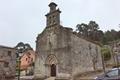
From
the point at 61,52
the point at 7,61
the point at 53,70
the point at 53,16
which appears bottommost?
the point at 53,70

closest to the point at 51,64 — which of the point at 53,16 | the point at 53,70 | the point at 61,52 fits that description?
the point at 53,70

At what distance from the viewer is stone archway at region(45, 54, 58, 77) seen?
25.2 m

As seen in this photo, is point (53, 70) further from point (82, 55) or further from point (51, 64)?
point (82, 55)

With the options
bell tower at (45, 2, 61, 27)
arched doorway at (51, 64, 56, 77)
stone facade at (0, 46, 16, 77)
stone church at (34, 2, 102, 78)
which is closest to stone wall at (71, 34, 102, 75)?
Result: stone church at (34, 2, 102, 78)

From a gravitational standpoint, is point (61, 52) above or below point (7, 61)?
above

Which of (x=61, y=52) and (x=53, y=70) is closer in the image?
(x=61, y=52)

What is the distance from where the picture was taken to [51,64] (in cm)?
2589

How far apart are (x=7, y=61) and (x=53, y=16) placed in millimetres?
17677

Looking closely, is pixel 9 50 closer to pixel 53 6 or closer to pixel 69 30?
pixel 53 6

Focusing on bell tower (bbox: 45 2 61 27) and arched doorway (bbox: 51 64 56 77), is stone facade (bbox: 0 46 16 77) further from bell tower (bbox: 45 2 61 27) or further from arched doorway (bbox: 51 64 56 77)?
bell tower (bbox: 45 2 61 27)

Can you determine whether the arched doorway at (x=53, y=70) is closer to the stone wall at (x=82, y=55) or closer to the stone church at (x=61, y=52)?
the stone church at (x=61, y=52)

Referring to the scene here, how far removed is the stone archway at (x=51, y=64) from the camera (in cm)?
2525

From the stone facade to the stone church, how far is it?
11.5 m

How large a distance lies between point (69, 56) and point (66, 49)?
1.09 meters
